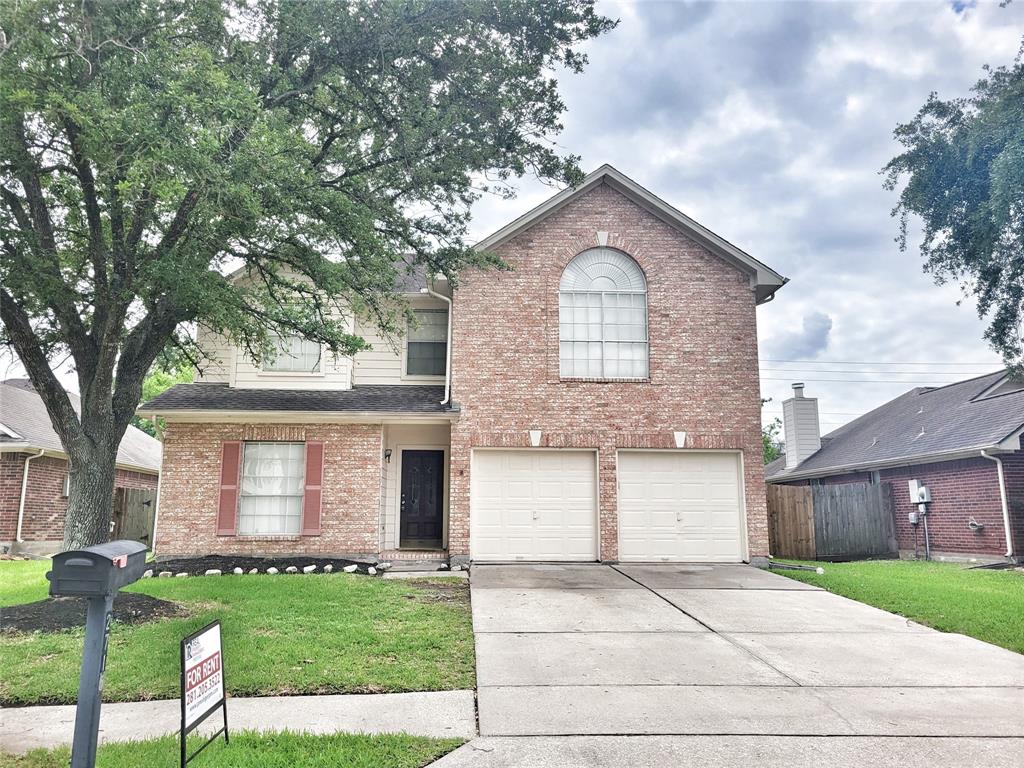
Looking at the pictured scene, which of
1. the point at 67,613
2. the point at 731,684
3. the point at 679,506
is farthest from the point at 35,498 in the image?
the point at 731,684

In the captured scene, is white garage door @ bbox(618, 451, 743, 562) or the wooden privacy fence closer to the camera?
white garage door @ bbox(618, 451, 743, 562)

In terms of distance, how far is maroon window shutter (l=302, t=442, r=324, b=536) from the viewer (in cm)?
1240

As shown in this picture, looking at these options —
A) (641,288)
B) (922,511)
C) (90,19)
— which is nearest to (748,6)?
(641,288)

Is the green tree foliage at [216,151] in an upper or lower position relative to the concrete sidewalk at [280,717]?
upper

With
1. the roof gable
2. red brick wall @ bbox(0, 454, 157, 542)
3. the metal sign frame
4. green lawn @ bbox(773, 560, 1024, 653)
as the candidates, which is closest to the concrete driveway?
green lawn @ bbox(773, 560, 1024, 653)

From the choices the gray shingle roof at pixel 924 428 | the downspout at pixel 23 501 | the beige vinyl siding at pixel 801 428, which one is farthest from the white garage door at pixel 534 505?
the beige vinyl siding at pixel 801 428

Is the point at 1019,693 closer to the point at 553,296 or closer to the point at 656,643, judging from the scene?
the point at 656,643

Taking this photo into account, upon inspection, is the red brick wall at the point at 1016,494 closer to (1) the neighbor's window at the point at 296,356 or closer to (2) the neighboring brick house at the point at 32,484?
(1) the neighbor's window at the point at 296,356

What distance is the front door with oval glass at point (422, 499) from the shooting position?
13992 millimetres

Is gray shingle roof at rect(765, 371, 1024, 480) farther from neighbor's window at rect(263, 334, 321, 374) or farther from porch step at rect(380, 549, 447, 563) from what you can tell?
neighbor's window at rect(263, 334, 321, 374)

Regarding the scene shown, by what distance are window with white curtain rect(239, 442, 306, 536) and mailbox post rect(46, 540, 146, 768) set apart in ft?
30.7

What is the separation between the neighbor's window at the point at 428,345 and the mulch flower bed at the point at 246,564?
163 inches

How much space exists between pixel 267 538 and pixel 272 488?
0.93m

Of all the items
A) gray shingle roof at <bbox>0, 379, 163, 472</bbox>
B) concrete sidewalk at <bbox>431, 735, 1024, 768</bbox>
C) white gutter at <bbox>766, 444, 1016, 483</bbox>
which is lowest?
concrete sidewalk at <bbox>431, 735, 1024, 768</bbox>
